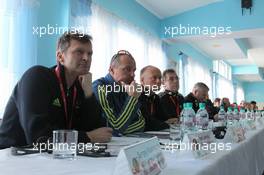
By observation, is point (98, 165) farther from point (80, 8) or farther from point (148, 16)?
point (148, 16)

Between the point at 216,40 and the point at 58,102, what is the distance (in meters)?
5.75

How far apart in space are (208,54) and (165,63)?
3195 mm

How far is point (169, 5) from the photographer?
15.7 feet

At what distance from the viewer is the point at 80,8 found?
3.17 m

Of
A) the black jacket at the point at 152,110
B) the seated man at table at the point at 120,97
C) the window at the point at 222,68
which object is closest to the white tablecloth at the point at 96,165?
the seated man at table at the point at 120,97

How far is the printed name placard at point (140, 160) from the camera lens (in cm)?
64

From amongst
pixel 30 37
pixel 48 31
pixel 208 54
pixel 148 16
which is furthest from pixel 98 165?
pixel 208 54

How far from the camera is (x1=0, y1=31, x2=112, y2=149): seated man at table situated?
3.63ft

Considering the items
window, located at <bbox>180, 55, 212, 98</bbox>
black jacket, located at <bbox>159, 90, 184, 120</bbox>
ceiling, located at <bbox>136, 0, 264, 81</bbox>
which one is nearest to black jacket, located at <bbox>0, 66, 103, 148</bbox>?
black jacket, located at <bbox>159, 90, 184, 120</bbox>

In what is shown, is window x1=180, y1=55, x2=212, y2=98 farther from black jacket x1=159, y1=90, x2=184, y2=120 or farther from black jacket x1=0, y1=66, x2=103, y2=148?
black jacket x1=0, y1=66, x2=103, y2=148

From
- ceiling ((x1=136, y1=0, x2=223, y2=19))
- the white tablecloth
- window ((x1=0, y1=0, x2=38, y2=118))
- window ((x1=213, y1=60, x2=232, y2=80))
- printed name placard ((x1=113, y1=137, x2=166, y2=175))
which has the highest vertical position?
ceiling ((x1=136, y1=0, x2=223, y2=19))

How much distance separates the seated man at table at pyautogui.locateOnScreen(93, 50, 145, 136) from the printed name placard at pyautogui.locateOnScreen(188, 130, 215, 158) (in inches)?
21.5

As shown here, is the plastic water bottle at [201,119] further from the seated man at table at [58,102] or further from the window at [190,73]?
the window at [190,73]

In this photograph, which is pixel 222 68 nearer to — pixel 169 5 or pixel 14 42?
pixel 169 5
